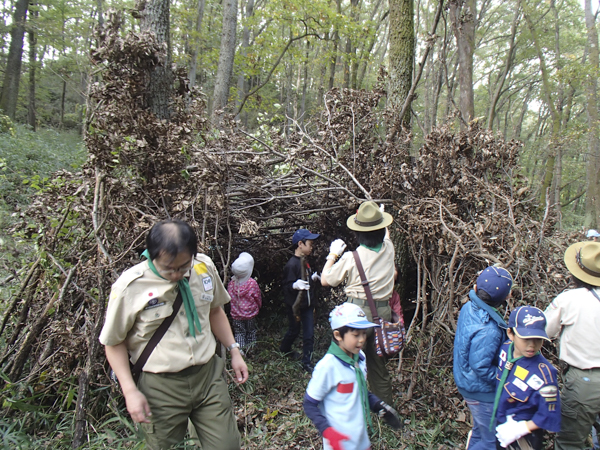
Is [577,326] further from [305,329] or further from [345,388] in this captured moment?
[305,329]

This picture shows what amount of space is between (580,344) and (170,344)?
2.90 m

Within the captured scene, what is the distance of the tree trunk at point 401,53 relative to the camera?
5.40 meters

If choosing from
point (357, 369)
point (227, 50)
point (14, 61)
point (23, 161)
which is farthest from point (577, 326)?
point (14, 61)

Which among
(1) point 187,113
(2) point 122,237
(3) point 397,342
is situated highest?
(1) point 187,113

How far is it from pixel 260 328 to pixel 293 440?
2.31 meters

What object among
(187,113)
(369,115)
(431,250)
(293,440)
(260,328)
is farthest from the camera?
(260,328)

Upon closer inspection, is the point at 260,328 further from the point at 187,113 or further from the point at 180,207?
the point at 187,113

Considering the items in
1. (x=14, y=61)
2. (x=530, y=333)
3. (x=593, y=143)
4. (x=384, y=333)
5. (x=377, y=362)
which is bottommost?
(x=377, y=362)

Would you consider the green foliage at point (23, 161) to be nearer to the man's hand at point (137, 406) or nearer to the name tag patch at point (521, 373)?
the man's hand at point (137, 406)

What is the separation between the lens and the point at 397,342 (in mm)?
3158

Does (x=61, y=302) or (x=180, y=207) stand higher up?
(x=180, y=207)

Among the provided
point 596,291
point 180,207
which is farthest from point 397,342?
point 180,207

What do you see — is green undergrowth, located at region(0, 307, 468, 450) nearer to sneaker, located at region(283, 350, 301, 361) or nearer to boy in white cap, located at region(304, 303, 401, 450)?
sneaker, located at region(283, 350, 301, 361)

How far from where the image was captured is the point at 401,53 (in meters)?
5.46
